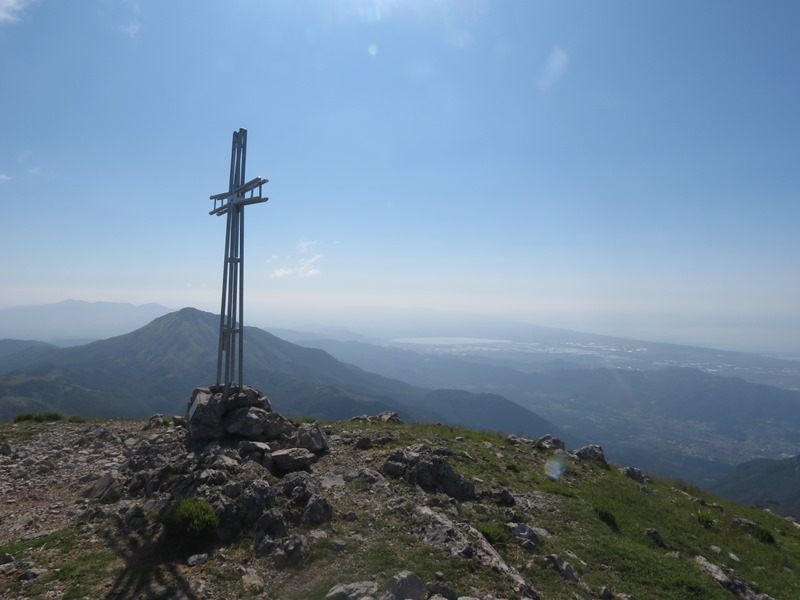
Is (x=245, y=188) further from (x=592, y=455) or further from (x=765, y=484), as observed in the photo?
(x=765, y=484)

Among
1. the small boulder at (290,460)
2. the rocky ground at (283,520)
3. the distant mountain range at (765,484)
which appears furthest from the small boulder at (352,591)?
the distant mountain range at (765,484)

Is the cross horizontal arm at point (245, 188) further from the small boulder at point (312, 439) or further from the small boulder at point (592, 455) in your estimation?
the small boulder at point (592, 455)

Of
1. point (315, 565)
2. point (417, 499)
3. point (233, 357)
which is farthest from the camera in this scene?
point (233, 357)

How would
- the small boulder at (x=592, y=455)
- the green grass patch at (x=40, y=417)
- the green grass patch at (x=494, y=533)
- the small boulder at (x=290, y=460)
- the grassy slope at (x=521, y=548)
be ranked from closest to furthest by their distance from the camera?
the grassy slope at (x=521, y=548), the green grass patch at (x=494, y=533), the small boulder at (x=290, y=460), the small boulder at (x=592, y=455), the green grass patch at (x=40, y=417)

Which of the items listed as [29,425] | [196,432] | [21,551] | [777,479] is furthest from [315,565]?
[777,479]

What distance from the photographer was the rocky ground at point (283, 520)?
912 centimetres

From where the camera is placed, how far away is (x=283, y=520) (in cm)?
1085

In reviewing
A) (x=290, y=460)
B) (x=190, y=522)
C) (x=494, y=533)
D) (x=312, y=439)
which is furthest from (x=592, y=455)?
(x=190, y=522)

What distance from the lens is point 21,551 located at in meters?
10.5

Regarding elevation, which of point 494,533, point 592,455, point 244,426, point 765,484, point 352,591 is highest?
point 244,426

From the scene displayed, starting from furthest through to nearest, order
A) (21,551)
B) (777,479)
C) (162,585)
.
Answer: (777,479), (21,551), (162,585)

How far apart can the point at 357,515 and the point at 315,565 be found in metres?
2.33

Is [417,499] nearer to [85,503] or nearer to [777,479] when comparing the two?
[85,503]

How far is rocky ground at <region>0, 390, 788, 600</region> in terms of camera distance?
9125 mm
